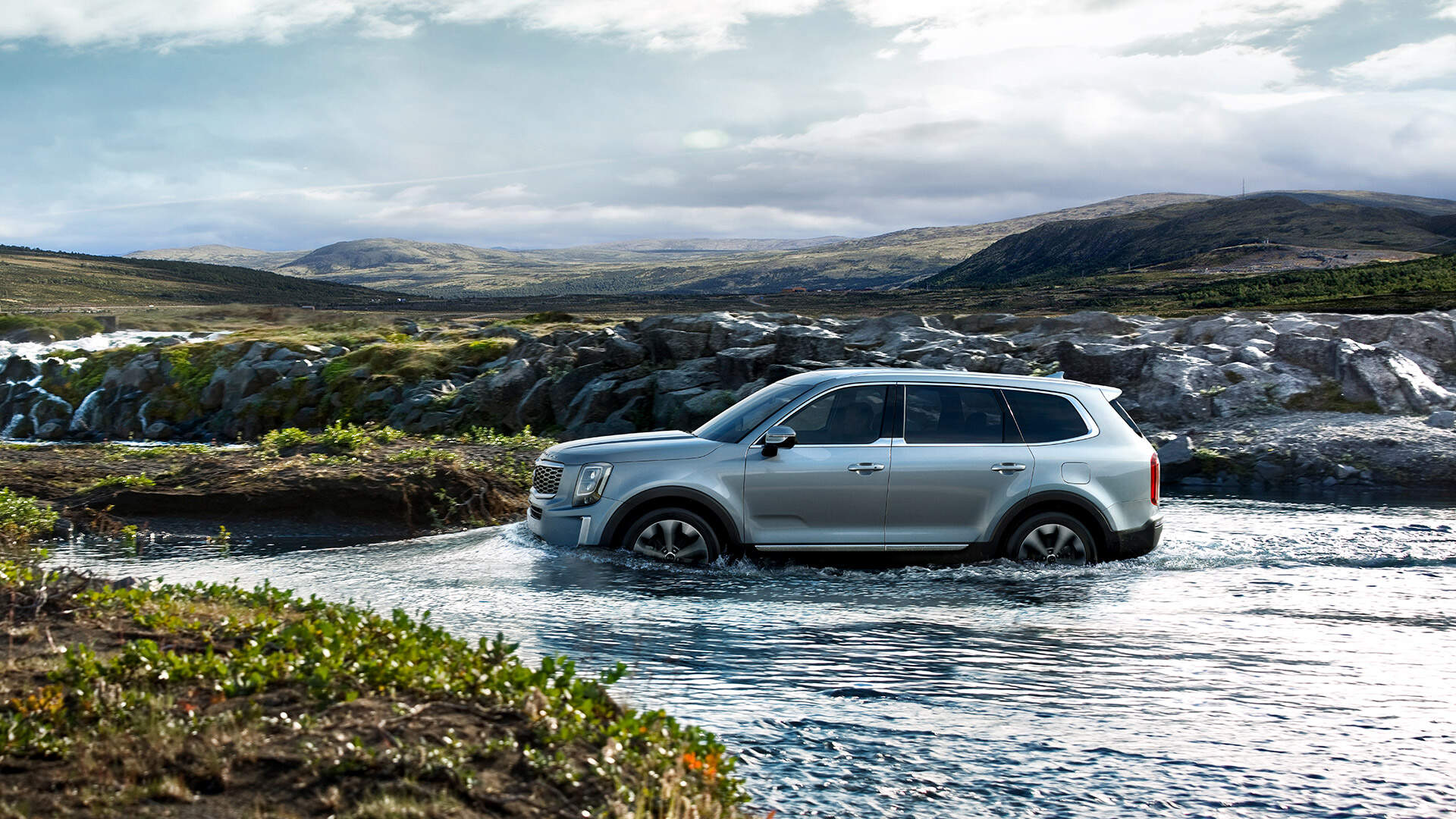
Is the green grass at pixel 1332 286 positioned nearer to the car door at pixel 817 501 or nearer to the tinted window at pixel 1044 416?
the tinted window at pixel 1044 416

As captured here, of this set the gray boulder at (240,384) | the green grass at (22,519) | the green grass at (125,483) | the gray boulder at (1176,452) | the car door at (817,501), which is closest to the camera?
the car door at (817,501)

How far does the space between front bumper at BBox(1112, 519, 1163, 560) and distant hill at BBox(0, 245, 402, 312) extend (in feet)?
413

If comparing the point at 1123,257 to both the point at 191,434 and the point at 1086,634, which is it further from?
the point at 1086,634

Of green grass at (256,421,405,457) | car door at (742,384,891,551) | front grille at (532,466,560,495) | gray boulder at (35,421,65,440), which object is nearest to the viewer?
car door at (742,384,891,551)

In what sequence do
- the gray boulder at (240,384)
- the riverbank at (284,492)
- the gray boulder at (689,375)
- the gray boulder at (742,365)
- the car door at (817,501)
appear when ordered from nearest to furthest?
the car door at (817,501) → the riverbank at (284,492) → the gray boulder at (689,375) → the gray boulder at (742,365) → the gray boulder at (240,384)

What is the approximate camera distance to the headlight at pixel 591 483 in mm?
8984

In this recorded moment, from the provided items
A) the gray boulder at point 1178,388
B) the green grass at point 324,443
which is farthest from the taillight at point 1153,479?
the gray boulder at point 1178,388

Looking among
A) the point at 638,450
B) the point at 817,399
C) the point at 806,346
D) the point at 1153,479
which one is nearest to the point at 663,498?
the point at 638,450

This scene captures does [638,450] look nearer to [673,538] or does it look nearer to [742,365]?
[673,538]

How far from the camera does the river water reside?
15.5 feet

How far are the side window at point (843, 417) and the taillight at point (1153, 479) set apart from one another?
7.33 feet

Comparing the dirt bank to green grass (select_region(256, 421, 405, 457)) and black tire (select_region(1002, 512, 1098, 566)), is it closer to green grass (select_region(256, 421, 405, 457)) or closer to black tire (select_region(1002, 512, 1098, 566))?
green grass (select_region(256, 421, 405, 457))

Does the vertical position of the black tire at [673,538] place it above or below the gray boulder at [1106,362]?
below

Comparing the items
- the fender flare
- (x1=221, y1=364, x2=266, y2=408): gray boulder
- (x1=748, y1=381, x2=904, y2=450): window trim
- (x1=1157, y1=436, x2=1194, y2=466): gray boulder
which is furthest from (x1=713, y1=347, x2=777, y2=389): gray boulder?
the fender flare
